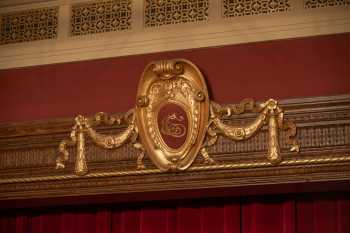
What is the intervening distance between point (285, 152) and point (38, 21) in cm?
188

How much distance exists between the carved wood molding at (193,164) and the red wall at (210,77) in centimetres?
11

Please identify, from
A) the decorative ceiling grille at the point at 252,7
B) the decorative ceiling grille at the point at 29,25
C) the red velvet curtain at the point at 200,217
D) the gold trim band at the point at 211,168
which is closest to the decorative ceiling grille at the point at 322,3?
the decorative ceiling grille at the point at 252,7

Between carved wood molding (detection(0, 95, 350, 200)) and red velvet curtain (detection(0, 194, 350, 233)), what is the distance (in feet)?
1.12

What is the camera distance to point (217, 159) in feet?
15.0

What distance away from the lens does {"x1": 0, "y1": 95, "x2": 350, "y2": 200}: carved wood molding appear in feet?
14.3

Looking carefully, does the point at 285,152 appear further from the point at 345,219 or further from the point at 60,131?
the point at 60,131

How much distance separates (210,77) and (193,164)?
51 cm

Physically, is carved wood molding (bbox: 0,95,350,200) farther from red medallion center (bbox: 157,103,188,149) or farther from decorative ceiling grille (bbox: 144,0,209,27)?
decorative ceiling grille (bbox: 144,0,209,27)

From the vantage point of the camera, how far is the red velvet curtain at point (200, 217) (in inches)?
183

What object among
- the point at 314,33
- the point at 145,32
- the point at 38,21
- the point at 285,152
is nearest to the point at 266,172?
the point at 285,152

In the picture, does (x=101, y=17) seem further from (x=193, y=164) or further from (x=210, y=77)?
(x=193, y=164)

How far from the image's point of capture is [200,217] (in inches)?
194

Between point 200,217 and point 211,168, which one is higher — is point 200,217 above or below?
below

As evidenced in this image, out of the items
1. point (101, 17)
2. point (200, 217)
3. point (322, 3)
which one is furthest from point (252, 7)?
point (200, 217)
